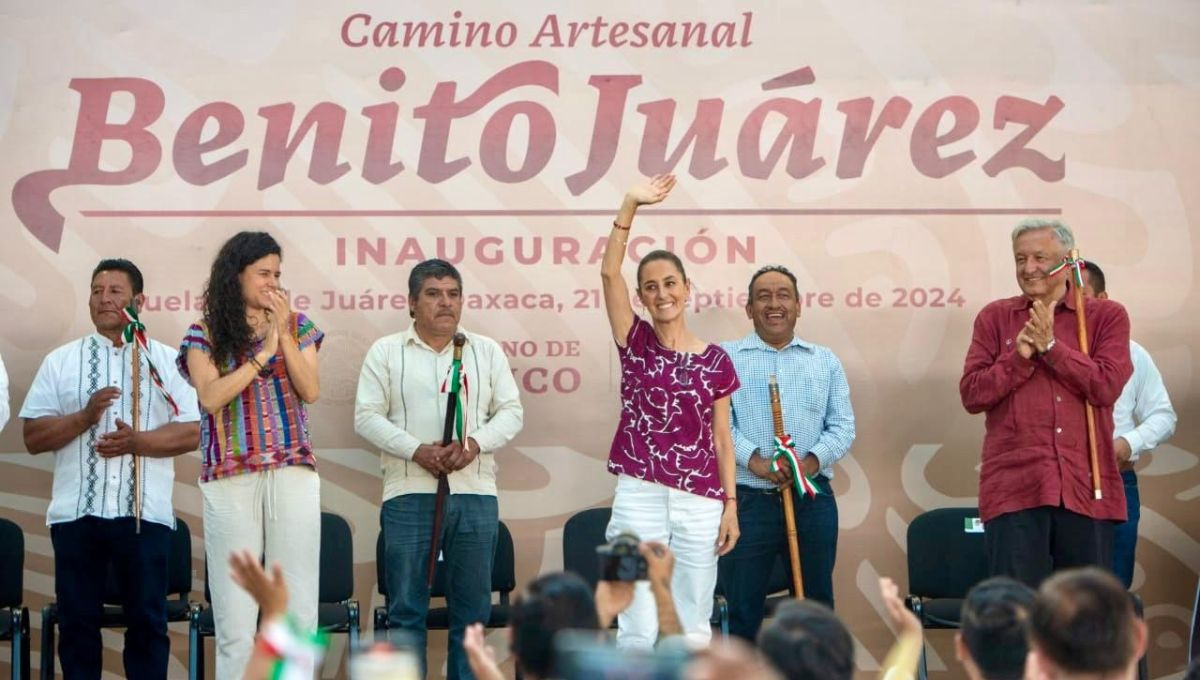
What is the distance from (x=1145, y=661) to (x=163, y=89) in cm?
453

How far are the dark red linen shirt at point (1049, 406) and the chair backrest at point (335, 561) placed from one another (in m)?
2.41

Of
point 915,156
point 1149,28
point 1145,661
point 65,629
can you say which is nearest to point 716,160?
point 915,156

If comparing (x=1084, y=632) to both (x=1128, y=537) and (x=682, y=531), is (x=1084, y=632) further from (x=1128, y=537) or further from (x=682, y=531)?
(x=1128, y=537)

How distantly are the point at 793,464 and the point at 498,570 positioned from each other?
1.23 m

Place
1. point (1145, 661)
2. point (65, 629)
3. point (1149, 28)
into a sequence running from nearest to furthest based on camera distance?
1. point (65, 629)
2. point (1145, 661)
3. point (1149, 28)

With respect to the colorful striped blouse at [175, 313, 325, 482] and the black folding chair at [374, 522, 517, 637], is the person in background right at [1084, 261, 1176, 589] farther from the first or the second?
the colorful striped blouse at [175, 313, 325, 482]

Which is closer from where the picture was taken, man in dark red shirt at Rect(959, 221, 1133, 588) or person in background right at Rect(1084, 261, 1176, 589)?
man in dark red shirt at Rect(959, 221, 1133, 588)

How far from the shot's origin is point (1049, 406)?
506 cm

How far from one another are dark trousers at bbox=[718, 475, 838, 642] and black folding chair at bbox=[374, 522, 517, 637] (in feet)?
2.75

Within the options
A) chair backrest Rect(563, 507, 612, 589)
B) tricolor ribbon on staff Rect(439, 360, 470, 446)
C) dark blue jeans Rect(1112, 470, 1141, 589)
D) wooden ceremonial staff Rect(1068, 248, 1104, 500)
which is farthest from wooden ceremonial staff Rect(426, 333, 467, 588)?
dark blue jeans Rect(1112, 470, 1141, 589)

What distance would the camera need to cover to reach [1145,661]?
19.6 ft

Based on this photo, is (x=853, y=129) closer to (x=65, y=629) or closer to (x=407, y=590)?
(x=407, y=590)

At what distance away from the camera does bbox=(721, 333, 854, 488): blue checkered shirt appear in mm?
5898

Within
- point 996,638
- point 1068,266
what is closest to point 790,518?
point 1068,266
